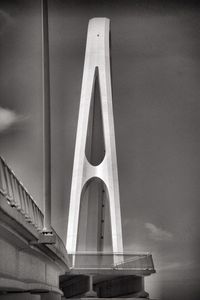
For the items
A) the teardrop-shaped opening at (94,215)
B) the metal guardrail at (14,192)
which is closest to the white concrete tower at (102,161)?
the teardrop-shaped opening at (94,215)

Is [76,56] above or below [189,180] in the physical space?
above

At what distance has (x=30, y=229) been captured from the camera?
11.5 metres

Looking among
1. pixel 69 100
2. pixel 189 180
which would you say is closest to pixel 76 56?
pixel 69 100

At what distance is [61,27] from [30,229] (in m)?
Answer: 52.5

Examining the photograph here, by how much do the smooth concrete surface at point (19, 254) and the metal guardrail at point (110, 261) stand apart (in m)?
15.6

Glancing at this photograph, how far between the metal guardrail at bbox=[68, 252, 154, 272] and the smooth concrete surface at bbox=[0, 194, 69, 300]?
15.6 metres

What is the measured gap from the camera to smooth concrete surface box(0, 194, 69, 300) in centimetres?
999

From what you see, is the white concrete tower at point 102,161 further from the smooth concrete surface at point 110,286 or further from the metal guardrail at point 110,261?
the metal guardrail at point 110,261

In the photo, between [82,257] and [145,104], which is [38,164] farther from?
[82,257]

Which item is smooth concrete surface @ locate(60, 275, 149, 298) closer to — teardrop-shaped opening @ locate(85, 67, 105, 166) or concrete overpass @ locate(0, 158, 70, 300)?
teardrop-shaped opening @ locate(85, 67, 105, 166)

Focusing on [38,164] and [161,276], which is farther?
[38,164]

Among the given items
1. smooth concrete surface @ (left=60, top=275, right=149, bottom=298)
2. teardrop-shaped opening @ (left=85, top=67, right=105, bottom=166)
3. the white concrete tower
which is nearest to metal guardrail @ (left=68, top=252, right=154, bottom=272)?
smooth concrete surface @ (left=60, top=275, right=149, bottom=298)

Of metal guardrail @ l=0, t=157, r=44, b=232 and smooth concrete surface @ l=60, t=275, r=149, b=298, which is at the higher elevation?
smooth concrete surface @ l=60, t=275, r=149, b=298

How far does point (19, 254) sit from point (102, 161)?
97.4ft
